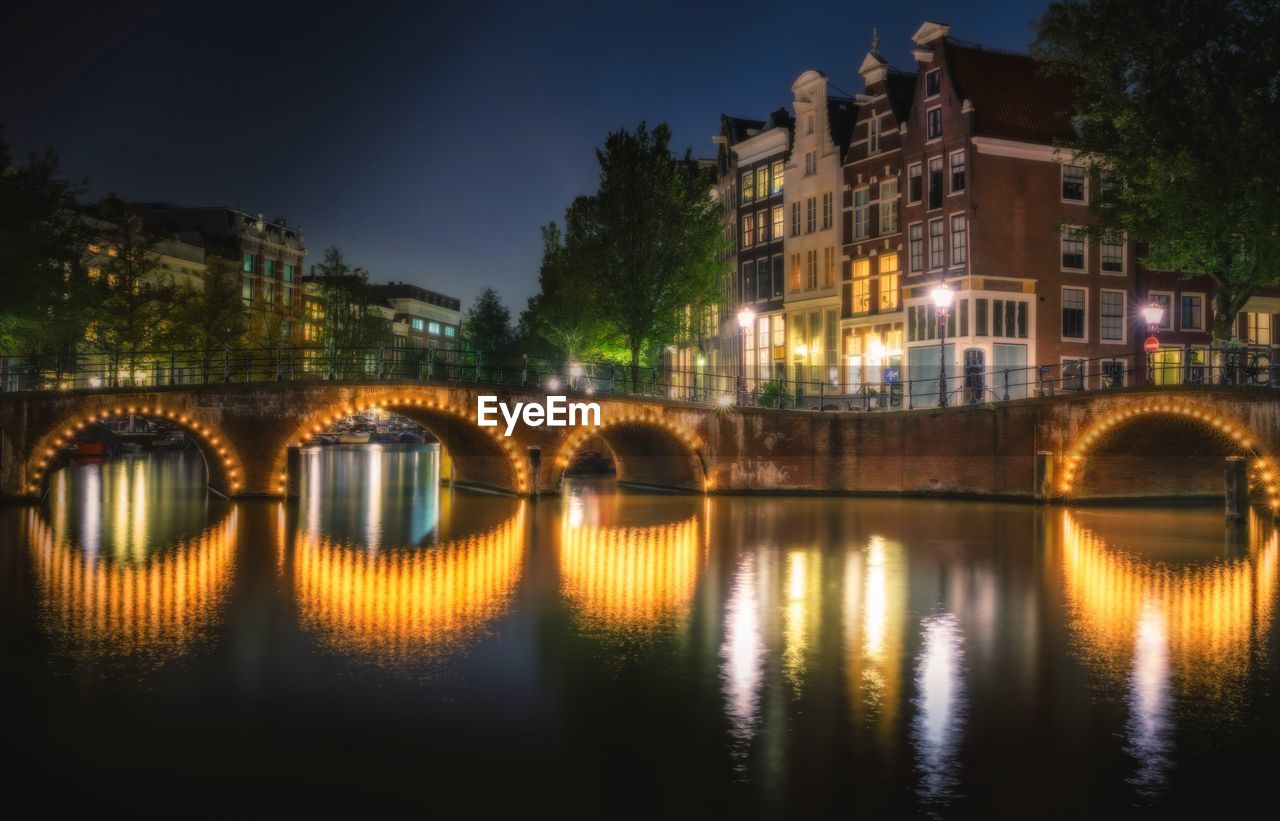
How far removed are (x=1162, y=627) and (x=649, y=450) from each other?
3239 centimetres

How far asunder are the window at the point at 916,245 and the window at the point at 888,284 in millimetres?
1160

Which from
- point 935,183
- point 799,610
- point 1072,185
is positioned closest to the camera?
point 799,610

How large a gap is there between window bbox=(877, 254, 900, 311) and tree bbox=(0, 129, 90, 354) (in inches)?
1277

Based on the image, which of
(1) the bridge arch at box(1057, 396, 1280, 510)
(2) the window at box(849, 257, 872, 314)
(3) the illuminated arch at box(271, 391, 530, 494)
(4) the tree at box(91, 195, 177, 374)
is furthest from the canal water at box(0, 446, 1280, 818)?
(4) the tree at box(91, 195, 177, 374)

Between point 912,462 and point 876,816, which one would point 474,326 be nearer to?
point 912,462

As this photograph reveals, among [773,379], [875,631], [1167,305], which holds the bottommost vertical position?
[875,631]

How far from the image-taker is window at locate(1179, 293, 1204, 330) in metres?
51.9

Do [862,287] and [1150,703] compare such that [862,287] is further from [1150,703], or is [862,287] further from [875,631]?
[1150,703]

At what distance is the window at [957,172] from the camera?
47.9m

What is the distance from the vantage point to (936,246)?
49.0 meters

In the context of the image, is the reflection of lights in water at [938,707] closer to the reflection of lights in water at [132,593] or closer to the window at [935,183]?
the reflection of lights in water at [132,593]

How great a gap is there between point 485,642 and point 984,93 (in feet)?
126

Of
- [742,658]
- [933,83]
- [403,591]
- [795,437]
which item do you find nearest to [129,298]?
[795,437]

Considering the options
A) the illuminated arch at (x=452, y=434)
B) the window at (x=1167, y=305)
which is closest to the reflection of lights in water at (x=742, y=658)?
the illuminated arch at (x=452, y=434)
